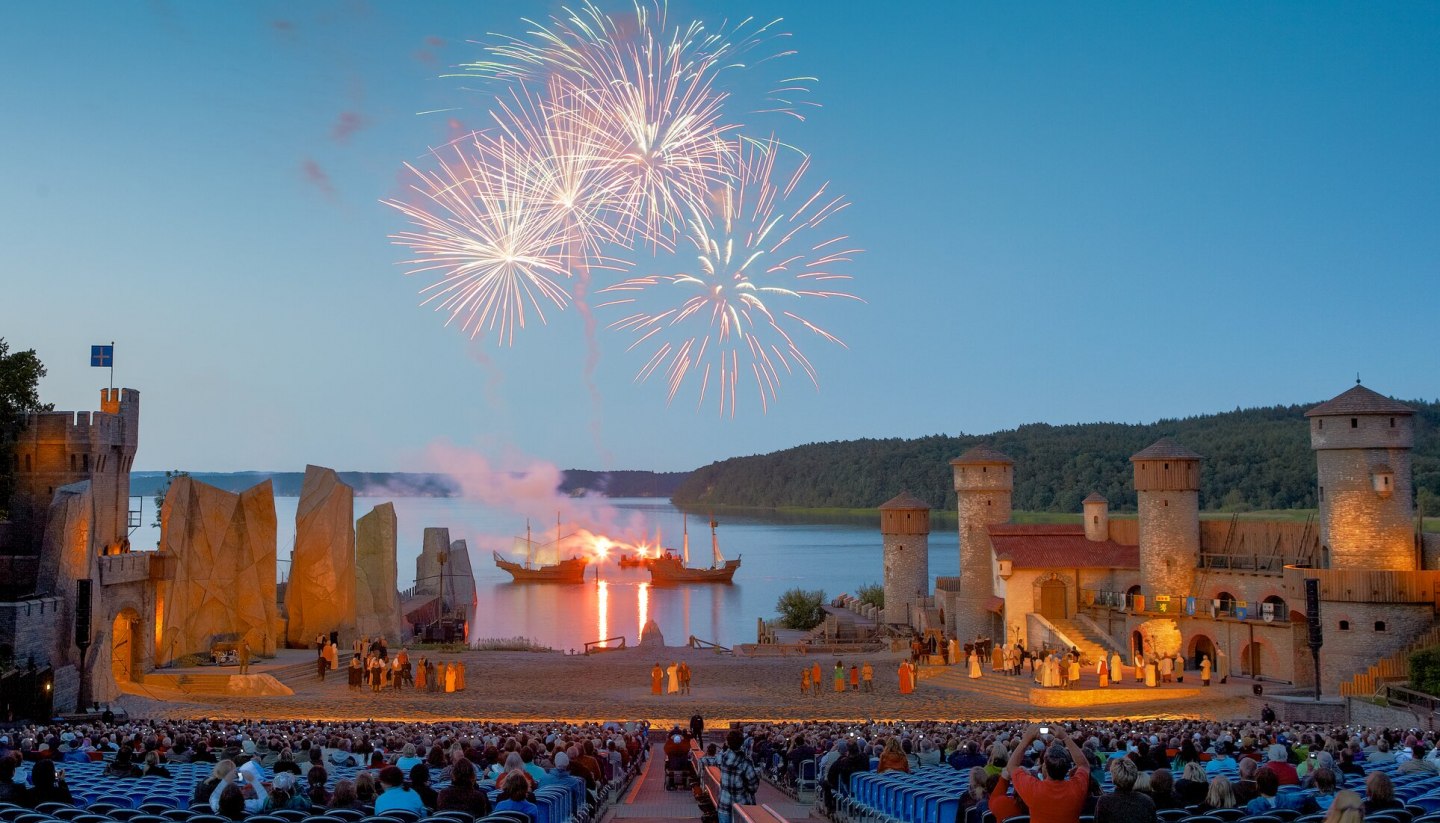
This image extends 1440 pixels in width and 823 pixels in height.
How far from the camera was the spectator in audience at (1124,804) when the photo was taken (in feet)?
19.0

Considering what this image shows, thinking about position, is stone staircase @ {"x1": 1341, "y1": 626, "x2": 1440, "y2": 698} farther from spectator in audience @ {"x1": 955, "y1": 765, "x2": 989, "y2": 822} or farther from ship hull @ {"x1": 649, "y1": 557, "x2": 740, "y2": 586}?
ship hull @ {"x1": 649, "y1": 557, "x2": 740, "y2": 586}

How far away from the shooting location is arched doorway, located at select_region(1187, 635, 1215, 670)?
33.8 meters

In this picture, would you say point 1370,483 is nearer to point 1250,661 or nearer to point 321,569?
point 1250,661

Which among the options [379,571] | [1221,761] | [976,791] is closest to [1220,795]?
[976,791]

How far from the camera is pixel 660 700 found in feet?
88.8

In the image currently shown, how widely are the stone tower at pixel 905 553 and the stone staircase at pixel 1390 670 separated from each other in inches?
772

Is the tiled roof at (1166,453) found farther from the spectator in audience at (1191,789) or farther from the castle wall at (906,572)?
the spectator in audience at (1191,789)

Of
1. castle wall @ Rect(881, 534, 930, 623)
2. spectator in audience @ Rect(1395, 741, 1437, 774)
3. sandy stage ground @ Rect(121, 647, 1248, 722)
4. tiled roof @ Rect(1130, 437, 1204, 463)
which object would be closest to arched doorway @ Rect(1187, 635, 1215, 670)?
sandy stage ground @ Rect(121, 647, 1248, 722)

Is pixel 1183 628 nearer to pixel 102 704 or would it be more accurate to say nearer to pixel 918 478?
pixel 102 704

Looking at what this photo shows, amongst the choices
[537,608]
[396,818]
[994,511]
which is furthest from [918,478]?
[396,818]

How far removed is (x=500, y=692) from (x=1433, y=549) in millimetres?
24233

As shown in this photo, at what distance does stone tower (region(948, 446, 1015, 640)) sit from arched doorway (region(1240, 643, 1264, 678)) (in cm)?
911

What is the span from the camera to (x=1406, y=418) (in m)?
29.8

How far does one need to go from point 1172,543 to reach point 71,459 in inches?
1224
